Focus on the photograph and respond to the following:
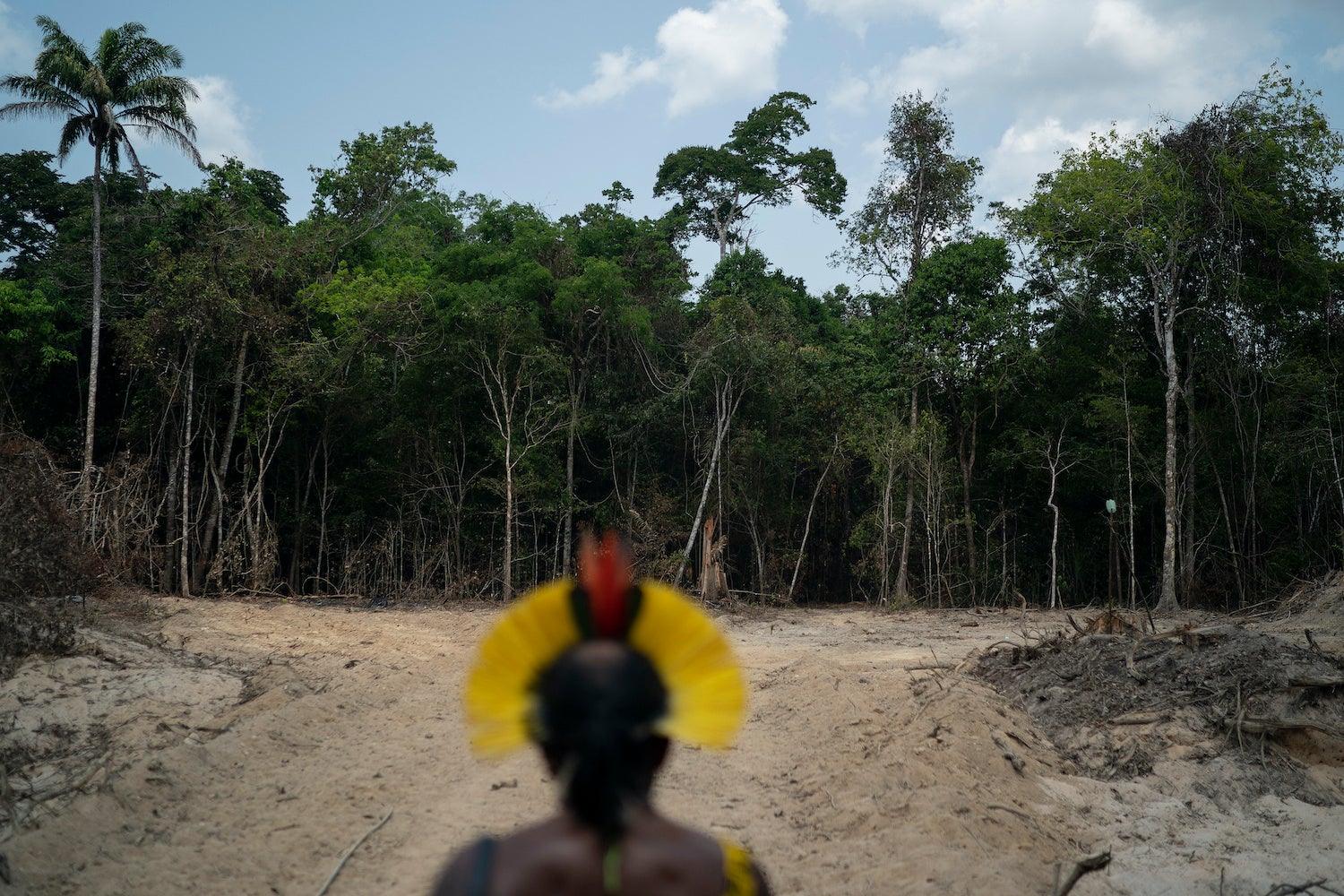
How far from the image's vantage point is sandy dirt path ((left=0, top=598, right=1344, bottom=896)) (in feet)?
14.0

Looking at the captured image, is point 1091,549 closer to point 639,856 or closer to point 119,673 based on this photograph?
point 119,673

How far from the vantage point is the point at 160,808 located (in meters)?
4.75

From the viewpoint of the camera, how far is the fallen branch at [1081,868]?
13.0 ft

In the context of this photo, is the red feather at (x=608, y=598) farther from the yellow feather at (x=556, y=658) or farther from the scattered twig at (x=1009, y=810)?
the scattered twig at (x=1009, y=810)

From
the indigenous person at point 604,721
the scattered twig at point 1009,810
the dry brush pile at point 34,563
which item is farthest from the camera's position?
the dry brush pile at point 34,563

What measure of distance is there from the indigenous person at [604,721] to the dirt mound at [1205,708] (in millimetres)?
5657

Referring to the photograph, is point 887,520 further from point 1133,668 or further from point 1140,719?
point 1140,719

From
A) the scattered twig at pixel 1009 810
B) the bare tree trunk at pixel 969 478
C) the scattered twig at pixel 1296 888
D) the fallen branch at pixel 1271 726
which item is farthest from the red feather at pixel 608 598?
the bare tree trunk at pixel 969 478

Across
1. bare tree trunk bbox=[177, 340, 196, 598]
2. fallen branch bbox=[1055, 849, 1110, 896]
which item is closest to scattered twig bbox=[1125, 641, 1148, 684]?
fallen branch bbox=[1055, 849, 1110, 896]

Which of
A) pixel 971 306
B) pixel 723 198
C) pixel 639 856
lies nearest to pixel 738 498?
pixel 971 306

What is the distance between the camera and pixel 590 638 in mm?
1286

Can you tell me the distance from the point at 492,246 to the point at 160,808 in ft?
45.7

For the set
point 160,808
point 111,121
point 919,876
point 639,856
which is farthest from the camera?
point 111,121

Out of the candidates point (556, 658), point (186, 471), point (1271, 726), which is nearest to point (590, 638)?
point (556, 658)
